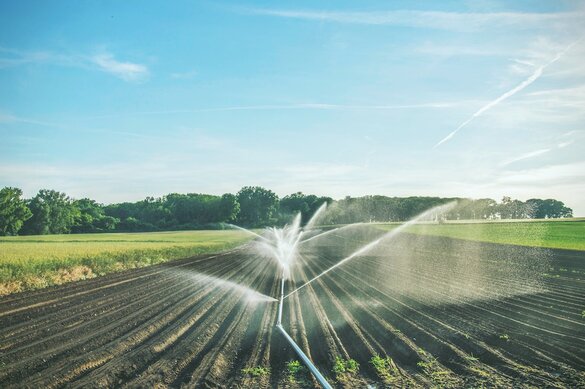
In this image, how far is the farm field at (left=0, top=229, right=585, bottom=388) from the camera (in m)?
8.18

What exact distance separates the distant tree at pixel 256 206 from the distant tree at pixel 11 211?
72207mm

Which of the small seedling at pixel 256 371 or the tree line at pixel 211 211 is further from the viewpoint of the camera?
the tree line at pixel 211 211

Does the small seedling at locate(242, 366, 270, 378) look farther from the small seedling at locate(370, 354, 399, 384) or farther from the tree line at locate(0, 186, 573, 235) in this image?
the tree line at locate(0, 186, 573, 235)

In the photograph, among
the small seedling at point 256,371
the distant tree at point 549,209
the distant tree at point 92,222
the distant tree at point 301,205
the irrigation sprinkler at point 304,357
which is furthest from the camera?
the distant tree at point 301,205

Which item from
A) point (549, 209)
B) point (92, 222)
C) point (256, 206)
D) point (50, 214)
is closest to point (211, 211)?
point (256, 206)

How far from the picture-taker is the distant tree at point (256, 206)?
504 feet

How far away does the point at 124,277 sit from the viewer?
22547mm

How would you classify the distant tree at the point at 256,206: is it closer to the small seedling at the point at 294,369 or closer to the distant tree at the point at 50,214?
the distant tree at the point at 50,214

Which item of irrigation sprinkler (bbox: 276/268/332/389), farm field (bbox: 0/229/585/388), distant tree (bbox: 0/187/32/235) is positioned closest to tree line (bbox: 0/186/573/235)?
distant tree (bbox: 0/187/32/235)

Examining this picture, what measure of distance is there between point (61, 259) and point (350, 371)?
2050 cm

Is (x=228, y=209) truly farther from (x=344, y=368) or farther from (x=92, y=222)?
(x=344, y=368)

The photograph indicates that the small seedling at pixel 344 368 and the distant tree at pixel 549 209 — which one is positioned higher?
the distant tree at pixel 549 209

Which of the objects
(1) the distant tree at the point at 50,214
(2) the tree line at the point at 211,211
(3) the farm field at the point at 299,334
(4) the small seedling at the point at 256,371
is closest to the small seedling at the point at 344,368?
(3) the farm field at the point at 299,334

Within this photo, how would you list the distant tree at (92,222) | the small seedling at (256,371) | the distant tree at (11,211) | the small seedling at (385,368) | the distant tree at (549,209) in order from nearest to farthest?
the small seedling at (385,368)
the small seedling at (256,371)
the distant tree at (11,211)
the distant tree at (92,222)
the distant tree at (549,209)
